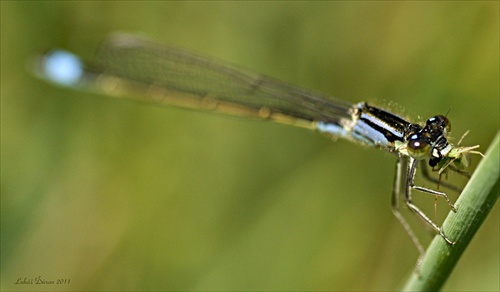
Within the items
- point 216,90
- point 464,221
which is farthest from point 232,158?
point 464,221

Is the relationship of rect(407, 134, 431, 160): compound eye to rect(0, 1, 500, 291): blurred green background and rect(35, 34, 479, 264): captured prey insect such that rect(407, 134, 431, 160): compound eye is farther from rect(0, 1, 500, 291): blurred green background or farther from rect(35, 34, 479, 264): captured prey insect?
rect(0, 1, 500, 291): blurred green background

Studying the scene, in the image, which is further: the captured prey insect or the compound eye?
the captured prey insect

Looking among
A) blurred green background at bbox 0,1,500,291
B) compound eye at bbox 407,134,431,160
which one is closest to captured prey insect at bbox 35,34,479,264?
compound eye at bbox 407,134,431,160

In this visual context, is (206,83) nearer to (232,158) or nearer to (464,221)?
(232,158)

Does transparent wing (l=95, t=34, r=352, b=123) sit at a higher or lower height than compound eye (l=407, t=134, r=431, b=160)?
lower

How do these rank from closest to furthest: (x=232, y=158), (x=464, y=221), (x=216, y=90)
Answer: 1. (x=464, y=221)
2. (x=216, y=90)
3. (x=232, y=158)

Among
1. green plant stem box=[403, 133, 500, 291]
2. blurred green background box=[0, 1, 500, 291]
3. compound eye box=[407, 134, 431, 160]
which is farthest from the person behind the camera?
blurred green background box=[0, 1, 500, 291]

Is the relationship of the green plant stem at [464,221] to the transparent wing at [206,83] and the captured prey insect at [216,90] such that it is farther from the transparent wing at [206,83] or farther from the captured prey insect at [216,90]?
the transparent wing at [206,83]

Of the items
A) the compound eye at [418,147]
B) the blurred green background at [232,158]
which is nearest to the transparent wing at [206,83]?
the blurred green background at [232,158]
